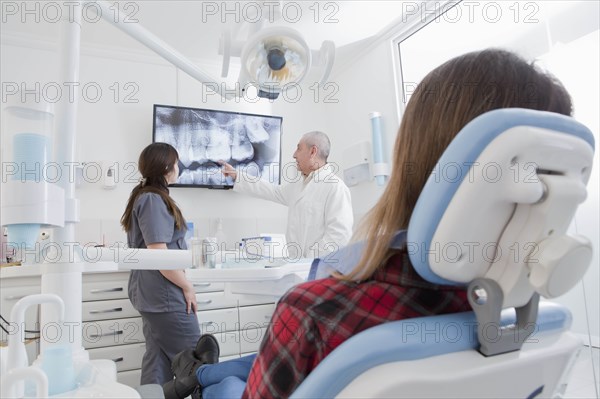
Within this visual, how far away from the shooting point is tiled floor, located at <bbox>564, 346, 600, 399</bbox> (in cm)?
180

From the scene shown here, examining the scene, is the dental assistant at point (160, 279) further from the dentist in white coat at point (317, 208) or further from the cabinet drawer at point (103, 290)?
the dentist in white coat at point (317, 208)

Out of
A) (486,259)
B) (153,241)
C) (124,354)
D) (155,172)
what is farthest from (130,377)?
(486,259)

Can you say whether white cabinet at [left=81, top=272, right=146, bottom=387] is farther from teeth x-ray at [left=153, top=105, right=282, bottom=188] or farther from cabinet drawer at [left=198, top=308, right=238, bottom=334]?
teeth x-ray at [left=153, top=105, right=282, bottom=188]

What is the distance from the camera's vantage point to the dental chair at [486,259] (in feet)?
1.37

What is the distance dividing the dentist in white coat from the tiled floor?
4.01 feet

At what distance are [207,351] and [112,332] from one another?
1427mm

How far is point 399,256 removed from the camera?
526mm

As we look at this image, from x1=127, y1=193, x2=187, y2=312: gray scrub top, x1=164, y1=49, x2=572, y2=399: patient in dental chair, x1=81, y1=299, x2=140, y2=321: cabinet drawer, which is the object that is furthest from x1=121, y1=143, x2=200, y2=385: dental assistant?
x1=164, y1=49, x2=572, y2=399: patient in dental chair

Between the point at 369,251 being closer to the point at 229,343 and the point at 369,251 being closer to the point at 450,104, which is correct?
the point at 450,104

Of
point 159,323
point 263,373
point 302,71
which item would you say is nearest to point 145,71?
point 159,323

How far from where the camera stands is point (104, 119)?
2.97 metres

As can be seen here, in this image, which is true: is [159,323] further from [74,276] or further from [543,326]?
[543,326]

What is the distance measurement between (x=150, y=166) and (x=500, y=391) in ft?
5.70

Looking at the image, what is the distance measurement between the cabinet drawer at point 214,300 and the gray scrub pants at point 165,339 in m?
0.63
